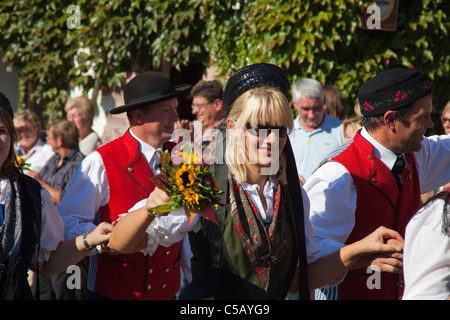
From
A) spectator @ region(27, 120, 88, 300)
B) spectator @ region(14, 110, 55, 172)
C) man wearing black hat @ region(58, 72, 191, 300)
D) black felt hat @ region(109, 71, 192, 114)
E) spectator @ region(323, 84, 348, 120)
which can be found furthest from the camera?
spectator @ region(14, 110, 55, 172)

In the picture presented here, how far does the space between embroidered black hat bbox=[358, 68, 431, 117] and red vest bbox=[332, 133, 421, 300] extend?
21cm

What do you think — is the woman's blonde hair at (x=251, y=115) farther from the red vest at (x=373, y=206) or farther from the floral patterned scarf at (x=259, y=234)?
the red vest at (x=373, y=206)

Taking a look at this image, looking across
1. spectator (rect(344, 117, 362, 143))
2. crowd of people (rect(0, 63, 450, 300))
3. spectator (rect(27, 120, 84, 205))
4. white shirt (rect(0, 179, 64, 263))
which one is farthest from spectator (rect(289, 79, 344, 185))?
white shirt (rect(0, 179, 64, 263))

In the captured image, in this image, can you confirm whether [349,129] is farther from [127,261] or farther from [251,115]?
[251,115]

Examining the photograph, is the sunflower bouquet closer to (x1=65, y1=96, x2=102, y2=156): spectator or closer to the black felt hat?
the black felt hat

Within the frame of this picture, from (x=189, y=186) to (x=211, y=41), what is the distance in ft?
18.3

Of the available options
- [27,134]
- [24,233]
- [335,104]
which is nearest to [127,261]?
[24,233]

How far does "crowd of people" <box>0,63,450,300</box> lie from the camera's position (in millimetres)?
2295

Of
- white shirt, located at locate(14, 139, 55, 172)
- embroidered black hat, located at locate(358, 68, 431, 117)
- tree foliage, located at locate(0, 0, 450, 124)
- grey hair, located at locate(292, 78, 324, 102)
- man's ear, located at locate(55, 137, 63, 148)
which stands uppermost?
tree foliage, located at locate(0, 0, 450, 124)

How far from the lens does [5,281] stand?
2.45 meters

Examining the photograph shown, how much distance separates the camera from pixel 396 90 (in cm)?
292

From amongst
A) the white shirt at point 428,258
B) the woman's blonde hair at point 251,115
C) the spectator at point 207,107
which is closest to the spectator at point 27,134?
the spectator at point 207,107

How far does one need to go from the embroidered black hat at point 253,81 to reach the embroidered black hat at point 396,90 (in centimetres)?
63
